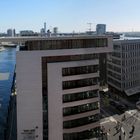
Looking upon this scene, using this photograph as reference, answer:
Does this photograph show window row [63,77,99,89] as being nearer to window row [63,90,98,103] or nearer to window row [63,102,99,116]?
window row [63,90,98,103]

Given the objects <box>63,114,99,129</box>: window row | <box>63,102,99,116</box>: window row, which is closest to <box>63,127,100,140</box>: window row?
<box>63,114,99,129</box>: window row

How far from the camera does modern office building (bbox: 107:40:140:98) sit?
90.4 metres

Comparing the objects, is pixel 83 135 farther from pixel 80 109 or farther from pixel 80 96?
pixel 80 96

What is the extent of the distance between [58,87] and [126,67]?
45.8 metres

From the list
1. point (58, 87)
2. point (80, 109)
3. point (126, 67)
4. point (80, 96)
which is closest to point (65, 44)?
point (58, 87)

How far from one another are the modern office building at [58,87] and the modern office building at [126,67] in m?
38.1

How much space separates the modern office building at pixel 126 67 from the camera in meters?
90.4

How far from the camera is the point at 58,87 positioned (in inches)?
1900

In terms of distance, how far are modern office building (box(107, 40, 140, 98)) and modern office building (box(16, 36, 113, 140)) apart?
38113 millimetres

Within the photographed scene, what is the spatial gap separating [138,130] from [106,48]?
20.3 m

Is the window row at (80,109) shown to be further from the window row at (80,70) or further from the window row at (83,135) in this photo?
the window row at (80,70)

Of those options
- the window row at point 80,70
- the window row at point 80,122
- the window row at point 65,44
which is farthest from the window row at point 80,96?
the window row at point 65,44

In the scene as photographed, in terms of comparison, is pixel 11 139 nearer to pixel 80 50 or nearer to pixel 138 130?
pixel 80 50

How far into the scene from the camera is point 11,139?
56531mm
